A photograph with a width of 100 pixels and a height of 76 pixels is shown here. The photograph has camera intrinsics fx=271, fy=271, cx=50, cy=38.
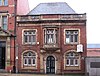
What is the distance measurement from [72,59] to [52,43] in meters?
3.34

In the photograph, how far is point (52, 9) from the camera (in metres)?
40.2

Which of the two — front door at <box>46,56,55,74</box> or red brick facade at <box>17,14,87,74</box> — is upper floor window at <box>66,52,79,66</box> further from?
front door at <box>46,56,55,74</box>

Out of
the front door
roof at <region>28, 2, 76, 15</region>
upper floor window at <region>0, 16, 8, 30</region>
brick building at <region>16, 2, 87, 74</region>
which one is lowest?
the front door

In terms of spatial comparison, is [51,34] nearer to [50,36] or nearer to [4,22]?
[50,36]

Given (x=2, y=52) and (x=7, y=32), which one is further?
(x=2, y=52)

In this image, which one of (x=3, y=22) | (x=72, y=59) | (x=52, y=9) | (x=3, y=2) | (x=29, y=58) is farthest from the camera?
(x=52, y=9)

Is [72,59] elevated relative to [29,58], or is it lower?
lower

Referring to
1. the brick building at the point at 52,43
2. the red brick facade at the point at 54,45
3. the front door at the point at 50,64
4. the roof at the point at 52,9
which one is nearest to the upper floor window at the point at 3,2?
the brick building at the point at 52,43

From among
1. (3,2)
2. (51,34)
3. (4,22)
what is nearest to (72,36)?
(51,34)

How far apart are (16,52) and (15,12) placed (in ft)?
18.0

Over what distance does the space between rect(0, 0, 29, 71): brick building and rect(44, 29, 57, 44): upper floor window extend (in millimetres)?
4454

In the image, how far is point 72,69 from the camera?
115 feet

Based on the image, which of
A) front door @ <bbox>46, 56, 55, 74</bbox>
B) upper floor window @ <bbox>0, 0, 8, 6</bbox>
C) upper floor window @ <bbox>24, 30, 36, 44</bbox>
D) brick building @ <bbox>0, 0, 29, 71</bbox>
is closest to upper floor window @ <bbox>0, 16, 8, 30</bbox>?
brick building @ <bbox>0, 0, 29, 71</bbox>

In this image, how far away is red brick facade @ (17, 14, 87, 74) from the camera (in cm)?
3522
